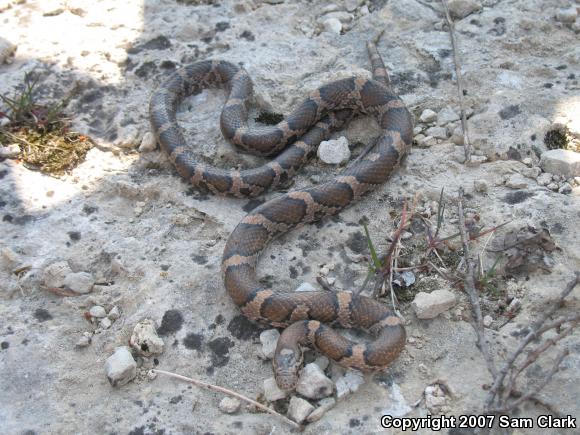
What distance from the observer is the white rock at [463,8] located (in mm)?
7099

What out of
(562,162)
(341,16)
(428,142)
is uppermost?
(341,16)

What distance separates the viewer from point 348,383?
4230 mm

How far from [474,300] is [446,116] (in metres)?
2.32

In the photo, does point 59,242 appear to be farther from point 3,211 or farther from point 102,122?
point 102,122

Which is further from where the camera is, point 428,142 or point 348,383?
point 428,142

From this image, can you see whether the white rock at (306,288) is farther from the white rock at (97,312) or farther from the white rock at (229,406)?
the white rock at (97,312)

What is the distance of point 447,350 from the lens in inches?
171

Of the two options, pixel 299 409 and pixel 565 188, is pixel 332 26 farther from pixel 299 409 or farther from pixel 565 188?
pixel 299 409

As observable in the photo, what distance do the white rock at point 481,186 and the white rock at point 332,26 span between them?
9.48 ft

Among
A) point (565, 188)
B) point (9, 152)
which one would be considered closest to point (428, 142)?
point (565, 188)

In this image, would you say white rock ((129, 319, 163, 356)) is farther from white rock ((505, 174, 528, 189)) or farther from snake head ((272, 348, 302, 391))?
white rock ((505, 174, 528, 189))

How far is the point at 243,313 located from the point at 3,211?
253 cm

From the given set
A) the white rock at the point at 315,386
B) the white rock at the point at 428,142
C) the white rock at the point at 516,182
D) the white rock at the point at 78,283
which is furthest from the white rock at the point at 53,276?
the white rock at the point at 516,182

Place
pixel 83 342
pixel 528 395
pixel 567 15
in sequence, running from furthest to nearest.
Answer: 1. pixel 567 15
2. pixel 83 342
3. pixel 528 395
